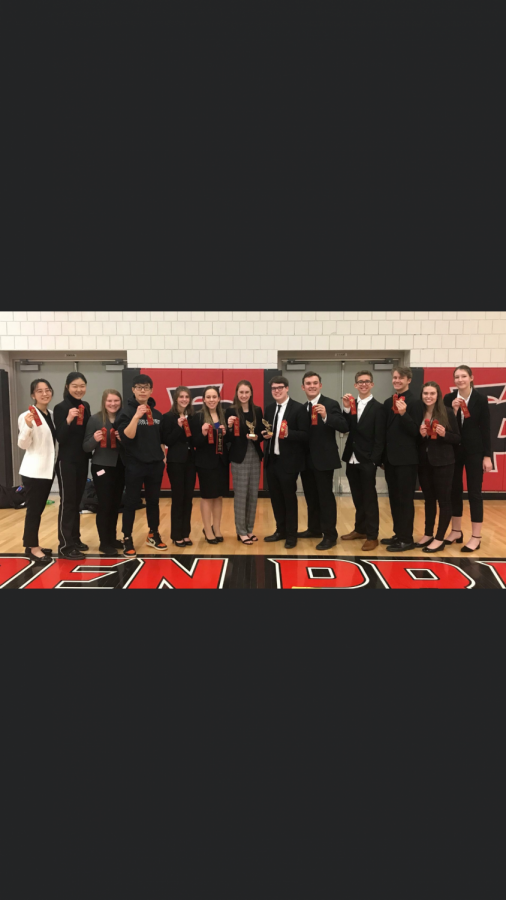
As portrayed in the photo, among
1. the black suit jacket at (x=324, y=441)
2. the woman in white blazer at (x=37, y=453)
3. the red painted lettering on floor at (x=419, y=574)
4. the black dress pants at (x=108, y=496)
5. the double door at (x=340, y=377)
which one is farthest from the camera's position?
the double door at (x=340, y=377)

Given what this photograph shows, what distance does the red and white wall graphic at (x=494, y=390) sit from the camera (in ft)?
24.4

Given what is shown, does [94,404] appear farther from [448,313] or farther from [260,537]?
→ [448,313]

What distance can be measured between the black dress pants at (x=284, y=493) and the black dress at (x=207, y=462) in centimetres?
46

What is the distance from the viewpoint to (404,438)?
15.1ft

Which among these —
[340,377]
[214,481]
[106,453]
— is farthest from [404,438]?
[340,377]

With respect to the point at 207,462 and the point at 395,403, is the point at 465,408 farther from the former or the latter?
the point at 207,462

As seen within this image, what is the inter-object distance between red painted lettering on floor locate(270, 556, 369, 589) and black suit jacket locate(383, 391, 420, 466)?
100 centimetres

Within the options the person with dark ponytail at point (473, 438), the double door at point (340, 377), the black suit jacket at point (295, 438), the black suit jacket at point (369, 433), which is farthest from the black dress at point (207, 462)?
the double door at point (340, 377)

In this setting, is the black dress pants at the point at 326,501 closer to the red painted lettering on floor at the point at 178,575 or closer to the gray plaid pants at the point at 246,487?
the gray plaid pants at the point at 246,487

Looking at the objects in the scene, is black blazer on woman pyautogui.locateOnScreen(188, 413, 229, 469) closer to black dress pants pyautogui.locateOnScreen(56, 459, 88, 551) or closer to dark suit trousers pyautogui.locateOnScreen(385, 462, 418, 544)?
black dress pants pyautogui.locateOnScreen(56, 459, 88, 551)

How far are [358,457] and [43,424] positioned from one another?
2.79m

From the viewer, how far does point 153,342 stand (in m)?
7.55

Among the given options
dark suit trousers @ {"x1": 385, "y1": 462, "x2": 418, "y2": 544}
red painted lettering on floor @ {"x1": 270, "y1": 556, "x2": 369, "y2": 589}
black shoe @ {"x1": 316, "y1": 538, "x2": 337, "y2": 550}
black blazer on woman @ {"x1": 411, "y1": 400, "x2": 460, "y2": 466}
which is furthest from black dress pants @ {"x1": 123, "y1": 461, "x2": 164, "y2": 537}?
black blazer on woman @ {"x1": 411, "y1": 400, "x2": 460, "y2": 466}

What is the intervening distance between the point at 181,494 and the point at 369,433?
1824mm
